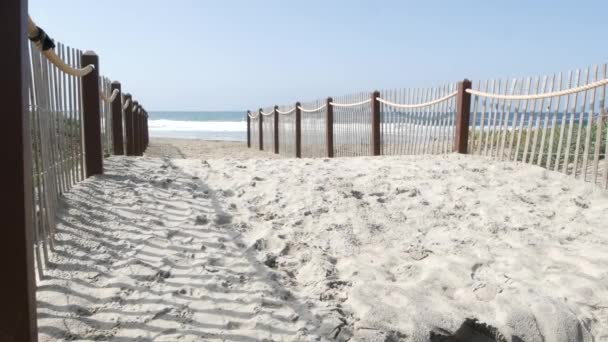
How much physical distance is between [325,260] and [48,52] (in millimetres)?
2312

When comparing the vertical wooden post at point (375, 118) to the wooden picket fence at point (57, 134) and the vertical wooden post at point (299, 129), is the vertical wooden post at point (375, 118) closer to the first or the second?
the vertical wooden post at point (299, 129)

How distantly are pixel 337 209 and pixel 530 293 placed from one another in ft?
5.80

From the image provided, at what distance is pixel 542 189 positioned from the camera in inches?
197

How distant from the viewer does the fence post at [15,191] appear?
1871 millimetres

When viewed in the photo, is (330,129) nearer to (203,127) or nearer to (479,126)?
(479,126)

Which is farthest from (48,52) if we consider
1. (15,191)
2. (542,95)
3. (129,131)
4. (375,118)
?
(129,131)

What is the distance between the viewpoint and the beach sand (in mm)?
2570

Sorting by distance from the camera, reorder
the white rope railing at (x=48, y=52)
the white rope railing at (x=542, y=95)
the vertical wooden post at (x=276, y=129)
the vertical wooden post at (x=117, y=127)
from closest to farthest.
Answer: the white rope railing at (x=48, y=52) → the white rope railing at (x=542, y=95) → the vertical wooden post at (x=117, y=127) → the vertical wooden post at (x=276, y=129)

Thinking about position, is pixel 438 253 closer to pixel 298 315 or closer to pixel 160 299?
pixel 298 315

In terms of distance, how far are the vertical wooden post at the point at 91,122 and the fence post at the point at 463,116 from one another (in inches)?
187

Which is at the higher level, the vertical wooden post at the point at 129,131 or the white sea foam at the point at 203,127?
the vertical wooden post at the point at 129,131

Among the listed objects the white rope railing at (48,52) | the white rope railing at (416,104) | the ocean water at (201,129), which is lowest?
the ocean water at (201,129)

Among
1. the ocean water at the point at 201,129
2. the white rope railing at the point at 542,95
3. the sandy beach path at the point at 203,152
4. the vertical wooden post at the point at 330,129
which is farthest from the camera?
the ocean water at the point at 201,129

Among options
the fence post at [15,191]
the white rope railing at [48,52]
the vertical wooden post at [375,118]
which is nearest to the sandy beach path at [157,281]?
the fence post at [15,191]
